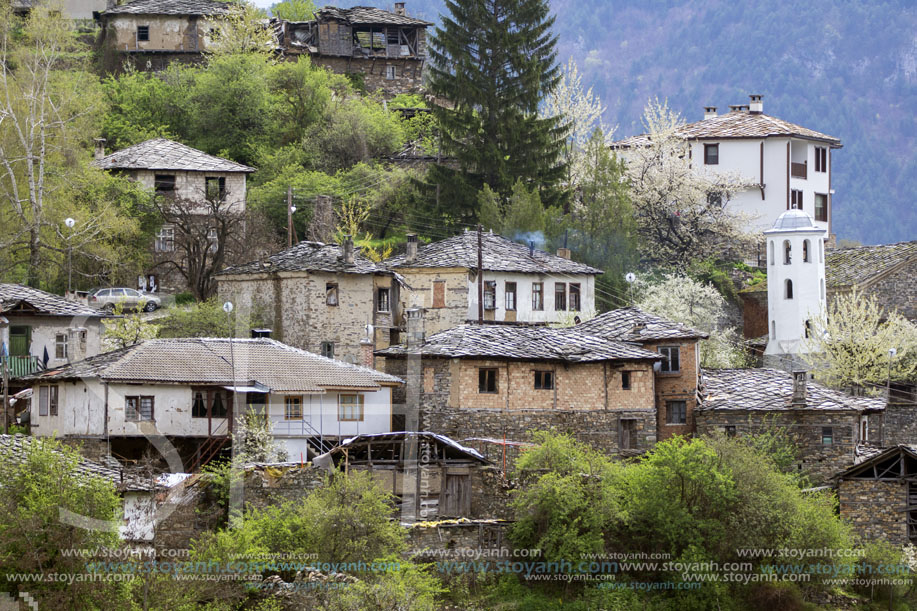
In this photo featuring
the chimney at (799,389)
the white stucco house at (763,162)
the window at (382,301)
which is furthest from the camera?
the white stucco house at (763,162)

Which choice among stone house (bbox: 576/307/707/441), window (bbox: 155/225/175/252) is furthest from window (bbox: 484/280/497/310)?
window (bbox: 155/225/175/252)

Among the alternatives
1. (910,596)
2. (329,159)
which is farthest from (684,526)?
(329,159)

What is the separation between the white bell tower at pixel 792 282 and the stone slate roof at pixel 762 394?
909cm

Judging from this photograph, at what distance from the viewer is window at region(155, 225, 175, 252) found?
6212 centimetres

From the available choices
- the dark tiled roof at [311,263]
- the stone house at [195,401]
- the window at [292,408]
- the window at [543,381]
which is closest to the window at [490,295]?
the dark tiled roof at [311,263]

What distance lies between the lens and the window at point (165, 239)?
2446 inches

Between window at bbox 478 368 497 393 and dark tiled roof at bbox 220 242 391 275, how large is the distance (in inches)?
352

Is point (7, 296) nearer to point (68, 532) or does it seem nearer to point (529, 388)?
point (529, 388)

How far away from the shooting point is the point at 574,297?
57562mm

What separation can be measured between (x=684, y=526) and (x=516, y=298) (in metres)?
17.6

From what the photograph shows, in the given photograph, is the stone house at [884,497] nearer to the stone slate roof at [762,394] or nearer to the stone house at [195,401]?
the stone slate roof at [762,394]

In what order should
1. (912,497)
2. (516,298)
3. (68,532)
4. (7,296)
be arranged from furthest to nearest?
(516,298), (7,296), (912,497), (68,532)

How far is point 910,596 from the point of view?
1642 inches

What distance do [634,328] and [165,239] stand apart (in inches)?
878
